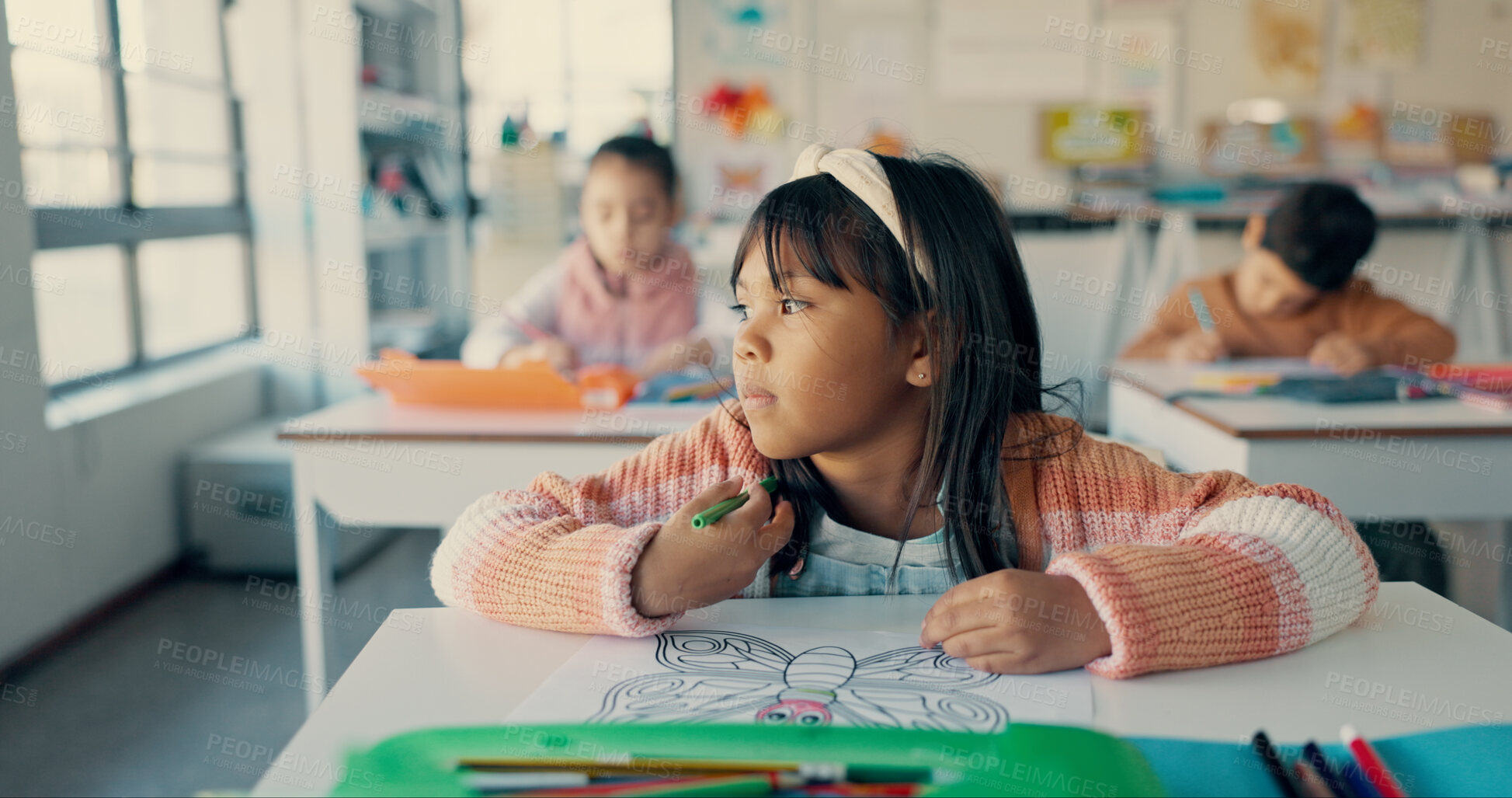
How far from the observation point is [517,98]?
212 inches

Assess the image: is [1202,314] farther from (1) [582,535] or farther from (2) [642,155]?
(1) [582,535]

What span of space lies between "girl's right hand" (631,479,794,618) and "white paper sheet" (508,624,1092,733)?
36mm

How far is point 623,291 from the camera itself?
2762 mm

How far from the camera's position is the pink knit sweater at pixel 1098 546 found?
0.83 meters

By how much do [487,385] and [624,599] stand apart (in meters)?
1.13

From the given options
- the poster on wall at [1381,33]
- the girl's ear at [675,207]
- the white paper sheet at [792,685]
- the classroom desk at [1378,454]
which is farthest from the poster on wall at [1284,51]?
the white paper sheet at [792,685]

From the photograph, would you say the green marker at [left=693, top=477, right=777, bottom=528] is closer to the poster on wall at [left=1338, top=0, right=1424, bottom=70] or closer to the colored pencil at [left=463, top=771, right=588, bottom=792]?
the colored pencil at [left=463, top=771, right=588, bottom=792]

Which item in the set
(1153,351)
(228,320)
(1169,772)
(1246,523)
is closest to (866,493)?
(1246,523)

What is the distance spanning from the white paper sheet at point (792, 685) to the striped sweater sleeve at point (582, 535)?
0.15 feet

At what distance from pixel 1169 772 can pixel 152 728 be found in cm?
193

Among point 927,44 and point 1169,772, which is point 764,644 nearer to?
point 1169,772

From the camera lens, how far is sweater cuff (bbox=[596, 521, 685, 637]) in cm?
87

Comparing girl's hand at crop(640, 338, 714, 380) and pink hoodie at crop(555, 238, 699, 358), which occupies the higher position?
pink hoodie at crop(555, 238, 699, 358)

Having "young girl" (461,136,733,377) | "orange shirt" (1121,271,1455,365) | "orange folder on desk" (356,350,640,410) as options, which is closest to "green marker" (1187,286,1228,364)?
"orange shirt" (1121,271,1455,365)
